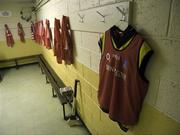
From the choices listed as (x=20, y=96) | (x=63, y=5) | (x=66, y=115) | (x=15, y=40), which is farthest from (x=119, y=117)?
(x=15, y=40)

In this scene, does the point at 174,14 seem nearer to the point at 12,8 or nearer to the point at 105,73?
→ the point at 105,73

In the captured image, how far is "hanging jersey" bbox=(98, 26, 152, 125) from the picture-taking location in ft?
3.13

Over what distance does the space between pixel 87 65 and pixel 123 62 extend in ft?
2.98

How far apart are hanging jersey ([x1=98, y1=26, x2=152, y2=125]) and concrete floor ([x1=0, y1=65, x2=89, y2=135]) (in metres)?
1.35

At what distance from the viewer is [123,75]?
1055mm

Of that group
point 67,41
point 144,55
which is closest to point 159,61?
point 144,55

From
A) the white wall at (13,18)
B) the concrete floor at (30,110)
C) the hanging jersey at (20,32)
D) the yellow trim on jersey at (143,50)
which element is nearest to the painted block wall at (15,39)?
the white wall at (13,18)

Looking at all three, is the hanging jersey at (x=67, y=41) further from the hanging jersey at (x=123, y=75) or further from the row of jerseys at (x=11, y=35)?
the row of jerseys at (x=11, y=35)

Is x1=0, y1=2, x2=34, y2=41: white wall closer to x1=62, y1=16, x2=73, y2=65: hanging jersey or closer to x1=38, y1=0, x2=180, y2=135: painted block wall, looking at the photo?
x1=62, y1=16, x2=73, y2=65: hanging jersey

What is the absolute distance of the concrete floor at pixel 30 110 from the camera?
7.82ft

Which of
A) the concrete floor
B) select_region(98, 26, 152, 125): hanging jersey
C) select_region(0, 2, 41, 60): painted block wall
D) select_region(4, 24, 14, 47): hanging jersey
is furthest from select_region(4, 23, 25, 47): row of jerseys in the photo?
select_region(98, 26, 152, 125): hanging jersey

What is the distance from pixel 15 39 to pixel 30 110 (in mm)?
3634

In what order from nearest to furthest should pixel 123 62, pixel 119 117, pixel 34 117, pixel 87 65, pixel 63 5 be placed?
pixel 123 62 < pixel 119 117 < pixel 87 65 < pixel 63 5 < pixel 34 117

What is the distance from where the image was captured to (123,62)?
104cm
